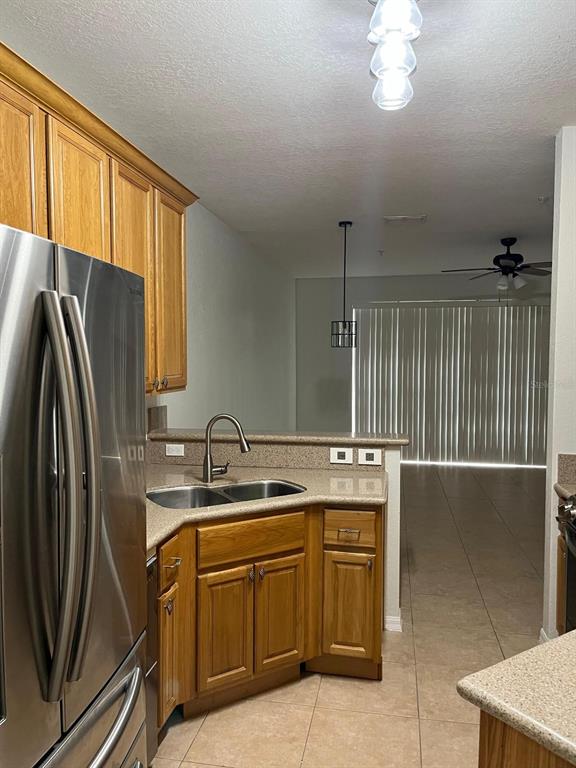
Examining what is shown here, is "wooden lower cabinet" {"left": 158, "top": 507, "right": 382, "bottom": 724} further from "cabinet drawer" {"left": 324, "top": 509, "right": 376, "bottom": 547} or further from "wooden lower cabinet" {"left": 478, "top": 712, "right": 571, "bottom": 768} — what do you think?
"wooden lower cabinet" {"left": 478, "top": 712, "right": 571, "bottom": 768}

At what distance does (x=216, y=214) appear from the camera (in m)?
4.52

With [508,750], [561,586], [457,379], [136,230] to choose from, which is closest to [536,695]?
[508,750]

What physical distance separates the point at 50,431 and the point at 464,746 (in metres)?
2.07

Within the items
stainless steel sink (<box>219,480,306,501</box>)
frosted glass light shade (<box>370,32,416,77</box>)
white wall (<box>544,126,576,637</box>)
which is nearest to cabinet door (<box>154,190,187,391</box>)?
stainless steel sink (<box>219,480,306,501</box>)

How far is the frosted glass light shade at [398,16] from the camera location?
153 centimetres

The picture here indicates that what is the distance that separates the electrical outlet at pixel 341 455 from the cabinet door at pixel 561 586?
1.10 m

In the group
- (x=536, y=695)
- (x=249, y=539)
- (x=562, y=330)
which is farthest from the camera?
(x=562, y=330)

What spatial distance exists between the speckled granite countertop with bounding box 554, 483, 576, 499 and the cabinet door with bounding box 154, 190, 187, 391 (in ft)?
6.40

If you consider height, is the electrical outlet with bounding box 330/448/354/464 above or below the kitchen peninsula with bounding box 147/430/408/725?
above

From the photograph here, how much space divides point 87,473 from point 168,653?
51.8 inches

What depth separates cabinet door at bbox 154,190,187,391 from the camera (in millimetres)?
2838

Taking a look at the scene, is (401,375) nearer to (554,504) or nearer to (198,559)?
(554,504)

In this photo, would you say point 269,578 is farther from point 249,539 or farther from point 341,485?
point 341,485

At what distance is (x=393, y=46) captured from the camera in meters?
1.64
